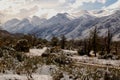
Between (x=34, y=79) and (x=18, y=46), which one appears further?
(x=18, y=46)

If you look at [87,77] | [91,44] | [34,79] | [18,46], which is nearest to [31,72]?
[34,79]

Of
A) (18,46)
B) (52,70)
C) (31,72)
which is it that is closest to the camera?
(31,72)

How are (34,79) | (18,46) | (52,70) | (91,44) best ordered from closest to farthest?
1. (34,79)
2. (52,70)
3. (18,46)
4. (91,44)

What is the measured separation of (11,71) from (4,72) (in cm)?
77

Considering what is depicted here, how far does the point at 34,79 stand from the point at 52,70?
548 cm

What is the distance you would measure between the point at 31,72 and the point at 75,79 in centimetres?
466

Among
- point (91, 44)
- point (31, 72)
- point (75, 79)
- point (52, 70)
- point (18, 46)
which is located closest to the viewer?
point (75, 79)

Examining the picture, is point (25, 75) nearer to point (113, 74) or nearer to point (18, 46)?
point (113, 74)

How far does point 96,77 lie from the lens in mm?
25672

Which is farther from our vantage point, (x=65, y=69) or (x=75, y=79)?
(x=65, y=69)

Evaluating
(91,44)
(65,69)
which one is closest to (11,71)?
(65,69)

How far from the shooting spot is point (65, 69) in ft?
94.6

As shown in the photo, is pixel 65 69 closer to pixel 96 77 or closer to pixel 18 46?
pixel 96 77

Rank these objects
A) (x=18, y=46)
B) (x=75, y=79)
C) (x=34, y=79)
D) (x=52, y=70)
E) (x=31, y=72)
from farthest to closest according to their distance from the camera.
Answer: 1. (x=18, y=46)
2. (x=52, y=70)
3. (x=31, y=72)
4. (x=75, y=79)
5. (x=34, y=79)
